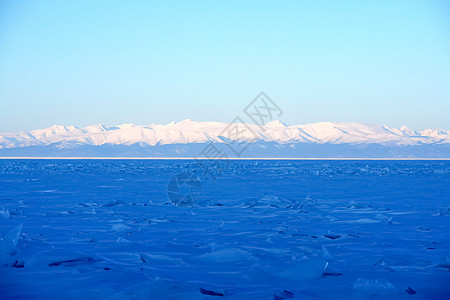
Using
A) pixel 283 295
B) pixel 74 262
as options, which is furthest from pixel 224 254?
pixel 74 262

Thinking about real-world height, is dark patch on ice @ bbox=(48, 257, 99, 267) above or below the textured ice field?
above

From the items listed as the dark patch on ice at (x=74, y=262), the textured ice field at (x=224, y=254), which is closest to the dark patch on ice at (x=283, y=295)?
the textured ice field at (x=224, y=254)

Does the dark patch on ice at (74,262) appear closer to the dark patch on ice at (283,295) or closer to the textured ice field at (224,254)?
the textured ice field at (224,254)

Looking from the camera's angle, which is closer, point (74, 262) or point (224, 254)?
point (74, 262)

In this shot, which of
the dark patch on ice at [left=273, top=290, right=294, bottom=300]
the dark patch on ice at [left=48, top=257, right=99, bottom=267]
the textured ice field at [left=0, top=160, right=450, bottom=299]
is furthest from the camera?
the dark patch on ice at [left=48, top=257, right=99, bottom=267]

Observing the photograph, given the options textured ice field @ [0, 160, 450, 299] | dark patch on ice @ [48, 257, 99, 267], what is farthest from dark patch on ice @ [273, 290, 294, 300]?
dark patch on ice @ [48, 257, 99, 267]

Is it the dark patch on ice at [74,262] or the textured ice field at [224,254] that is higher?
the dark patch on ice at [74,262]

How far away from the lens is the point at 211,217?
10203 mm

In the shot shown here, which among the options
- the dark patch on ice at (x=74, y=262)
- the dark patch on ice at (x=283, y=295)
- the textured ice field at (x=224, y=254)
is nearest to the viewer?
the dark patch on ice at (x=283, y=295)

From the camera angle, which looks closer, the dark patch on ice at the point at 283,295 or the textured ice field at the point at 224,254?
the dark patch on ice at the point at 283,295

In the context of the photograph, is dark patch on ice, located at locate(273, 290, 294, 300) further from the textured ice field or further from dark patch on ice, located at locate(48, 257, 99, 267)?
dark patch on ice, located at locate(48, 257, 99, 267)

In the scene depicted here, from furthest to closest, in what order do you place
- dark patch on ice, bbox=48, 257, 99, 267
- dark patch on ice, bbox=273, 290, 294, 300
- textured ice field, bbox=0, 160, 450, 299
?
dark patch on ice, bbox=48, 257, 99, 267
textured ice field, bbox=0, 160, 450, 299
dark patch on ice, bbox=273, 290, 294, 300

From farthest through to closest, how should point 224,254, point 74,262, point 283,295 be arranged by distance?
1. point 224,254
2. point 74,262
3. point 283,295

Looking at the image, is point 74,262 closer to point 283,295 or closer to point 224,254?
point 224,254
